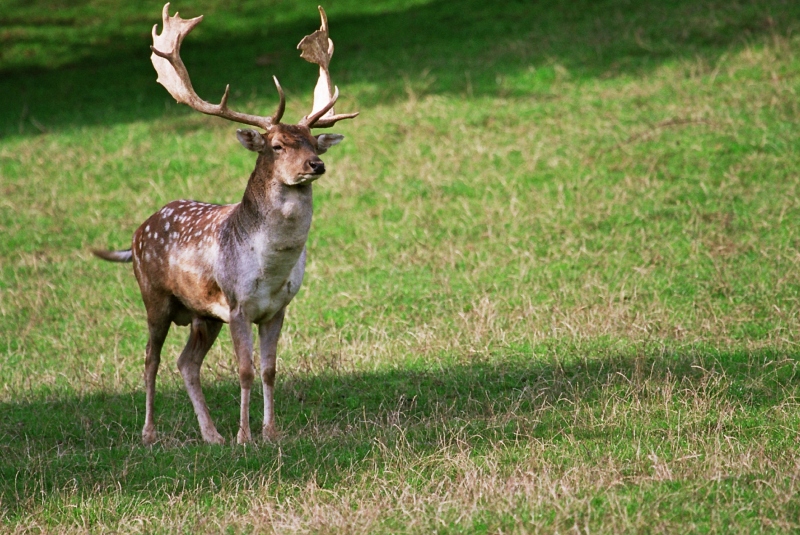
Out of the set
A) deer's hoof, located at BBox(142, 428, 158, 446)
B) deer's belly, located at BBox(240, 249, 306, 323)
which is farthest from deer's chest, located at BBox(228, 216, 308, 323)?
deer's hoof, located at BBox(142, 428, 158, 446)

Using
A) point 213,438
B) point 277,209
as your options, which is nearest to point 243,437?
point 213,438

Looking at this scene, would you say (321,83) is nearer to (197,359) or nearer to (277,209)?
(277,209)

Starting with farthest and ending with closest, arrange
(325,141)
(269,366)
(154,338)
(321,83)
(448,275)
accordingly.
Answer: (448,275) → (154,338) → (321,83) → (269,366) → (325,141)

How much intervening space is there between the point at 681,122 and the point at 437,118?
3547 millimetres

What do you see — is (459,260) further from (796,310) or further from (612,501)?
(612,501)

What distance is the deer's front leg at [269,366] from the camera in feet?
23.2

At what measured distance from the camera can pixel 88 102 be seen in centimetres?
1808

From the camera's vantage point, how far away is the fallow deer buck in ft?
22.5

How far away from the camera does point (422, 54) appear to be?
60.2 ft

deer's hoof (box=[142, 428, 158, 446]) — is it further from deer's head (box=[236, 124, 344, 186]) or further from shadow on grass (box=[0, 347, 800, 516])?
deer's head (box=[236, 124, 344, 186])

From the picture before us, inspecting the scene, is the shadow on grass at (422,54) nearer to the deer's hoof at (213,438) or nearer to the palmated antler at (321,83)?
the palmated antler at (321,83)

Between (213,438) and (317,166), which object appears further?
(213,438)

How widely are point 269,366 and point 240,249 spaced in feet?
2.77

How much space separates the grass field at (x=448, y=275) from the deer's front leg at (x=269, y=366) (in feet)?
0.88
